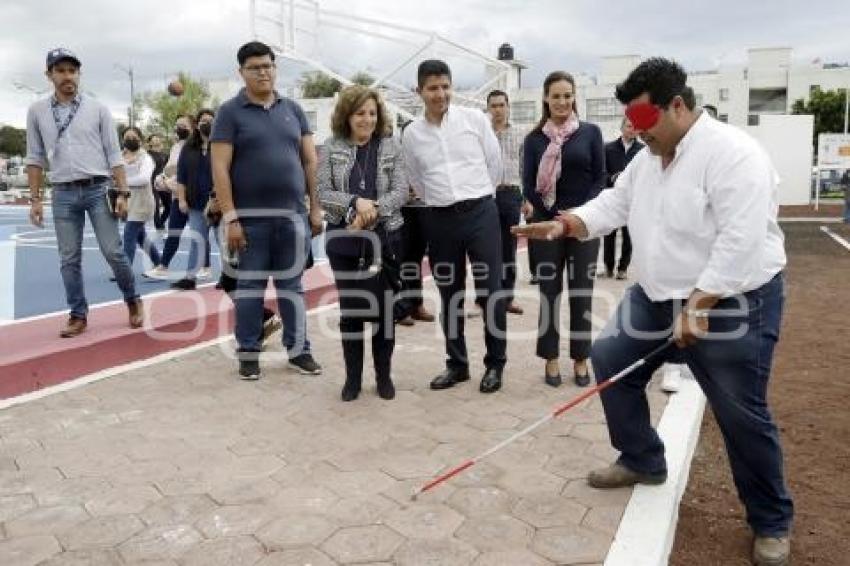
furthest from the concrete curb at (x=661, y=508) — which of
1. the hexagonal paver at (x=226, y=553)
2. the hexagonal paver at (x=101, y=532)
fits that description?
the hexagonal paver at (x=101, y=532)

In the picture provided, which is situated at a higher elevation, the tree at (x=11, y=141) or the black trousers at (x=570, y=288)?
the tree at (x=11, y=141)

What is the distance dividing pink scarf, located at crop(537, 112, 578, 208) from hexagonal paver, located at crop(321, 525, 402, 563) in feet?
8.36

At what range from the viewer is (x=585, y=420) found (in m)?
4.03

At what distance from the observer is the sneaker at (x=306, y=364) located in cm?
494

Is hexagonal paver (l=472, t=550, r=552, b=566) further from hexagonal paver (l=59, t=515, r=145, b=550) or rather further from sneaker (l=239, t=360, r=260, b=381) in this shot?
sneaker (l=239, t=360, r=260, b=381)

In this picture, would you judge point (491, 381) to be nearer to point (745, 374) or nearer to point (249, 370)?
point (249, 370)

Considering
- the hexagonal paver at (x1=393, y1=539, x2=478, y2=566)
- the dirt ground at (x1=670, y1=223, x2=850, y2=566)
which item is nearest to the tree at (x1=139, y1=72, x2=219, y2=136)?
the dirt ground at (x1=670, y1=223, x2=850, y2=566)

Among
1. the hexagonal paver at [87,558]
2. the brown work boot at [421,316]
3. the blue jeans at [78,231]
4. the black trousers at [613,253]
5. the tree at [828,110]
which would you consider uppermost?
the tree at [828,110]

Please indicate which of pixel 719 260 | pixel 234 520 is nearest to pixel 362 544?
pixel 234 520

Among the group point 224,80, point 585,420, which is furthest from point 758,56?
point 585,420

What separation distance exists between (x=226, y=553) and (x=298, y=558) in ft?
0.89

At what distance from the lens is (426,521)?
9.55ft

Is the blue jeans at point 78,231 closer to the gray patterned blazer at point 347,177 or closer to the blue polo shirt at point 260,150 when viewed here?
the blue polo shirt at point 260,150

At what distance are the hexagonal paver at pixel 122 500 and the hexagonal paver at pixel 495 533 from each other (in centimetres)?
133
